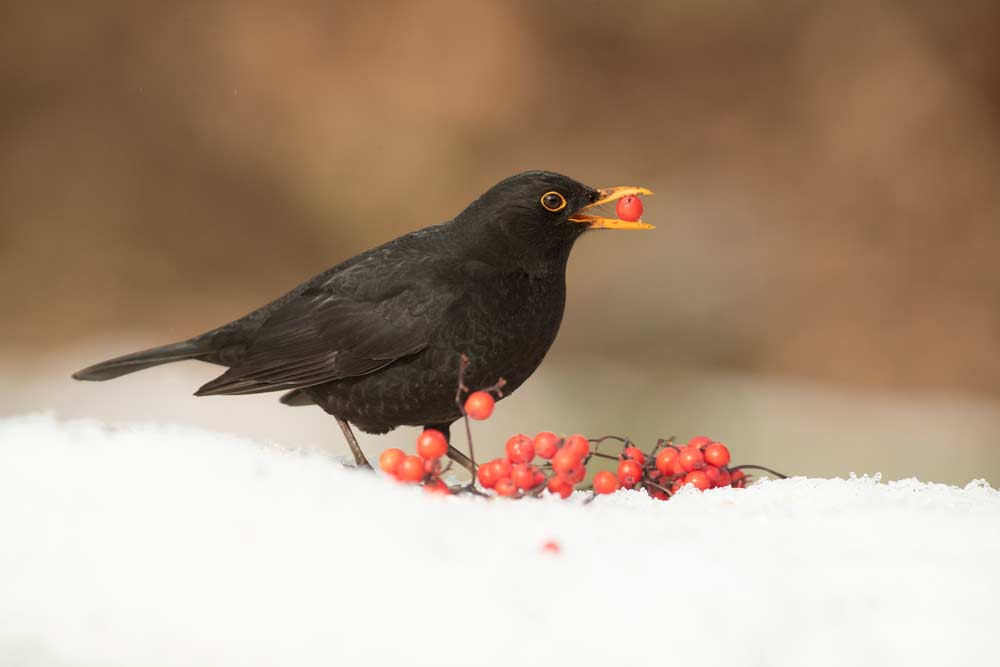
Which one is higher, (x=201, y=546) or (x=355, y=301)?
(x=355, y=301)

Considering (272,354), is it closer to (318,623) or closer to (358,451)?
(358,451)

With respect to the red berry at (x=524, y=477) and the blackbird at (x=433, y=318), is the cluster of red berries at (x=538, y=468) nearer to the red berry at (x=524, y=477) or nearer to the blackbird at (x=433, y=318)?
the red berry at (x=524, y=477)

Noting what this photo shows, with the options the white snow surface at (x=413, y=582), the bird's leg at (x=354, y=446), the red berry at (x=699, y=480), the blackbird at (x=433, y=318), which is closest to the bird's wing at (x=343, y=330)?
the blackbird at (x=433, y=318)

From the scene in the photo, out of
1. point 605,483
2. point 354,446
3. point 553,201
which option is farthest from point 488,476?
point 553,201

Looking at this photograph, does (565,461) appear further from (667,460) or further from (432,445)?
(667,460)

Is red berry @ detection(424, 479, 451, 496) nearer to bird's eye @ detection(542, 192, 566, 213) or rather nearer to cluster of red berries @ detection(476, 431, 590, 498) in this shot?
cluster of red berries @ detection(476, 431, 590, 498)

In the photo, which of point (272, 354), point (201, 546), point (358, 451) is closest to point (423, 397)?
point (358, 451)
